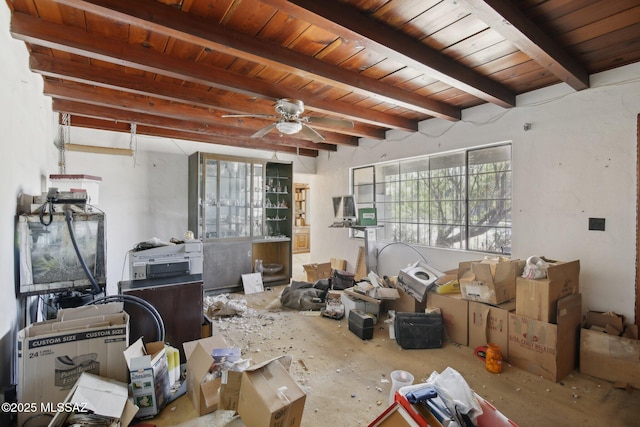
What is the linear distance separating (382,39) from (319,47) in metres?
0.51

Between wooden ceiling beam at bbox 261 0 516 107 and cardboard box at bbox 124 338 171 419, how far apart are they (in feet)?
6.82

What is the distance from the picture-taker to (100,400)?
1.54 m

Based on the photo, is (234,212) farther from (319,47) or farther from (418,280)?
(319,47)

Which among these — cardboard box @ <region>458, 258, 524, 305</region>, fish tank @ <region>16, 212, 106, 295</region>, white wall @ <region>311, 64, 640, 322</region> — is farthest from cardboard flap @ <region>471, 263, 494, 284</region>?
fish tank @ <region>16, 212, 106, 295</region>

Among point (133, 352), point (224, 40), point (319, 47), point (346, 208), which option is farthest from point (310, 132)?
point (133, 352)

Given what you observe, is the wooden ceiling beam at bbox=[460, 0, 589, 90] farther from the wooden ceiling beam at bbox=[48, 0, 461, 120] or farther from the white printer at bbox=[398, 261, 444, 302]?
the white printer at bbox=[398, 261, 444, 302]

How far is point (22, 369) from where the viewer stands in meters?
1.57

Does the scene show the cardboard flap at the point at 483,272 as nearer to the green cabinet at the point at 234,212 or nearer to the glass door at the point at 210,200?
the green cabinet at the point at 234,212

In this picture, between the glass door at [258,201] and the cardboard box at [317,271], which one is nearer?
the cardboard box at [317,271]

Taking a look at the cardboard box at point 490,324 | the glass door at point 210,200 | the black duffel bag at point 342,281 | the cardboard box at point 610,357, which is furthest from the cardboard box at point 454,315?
the glass door at point 210,200

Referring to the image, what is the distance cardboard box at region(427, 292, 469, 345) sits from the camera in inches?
113

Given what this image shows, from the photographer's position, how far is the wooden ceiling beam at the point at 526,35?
1688mm

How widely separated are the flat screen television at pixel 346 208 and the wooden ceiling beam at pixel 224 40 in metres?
2.05

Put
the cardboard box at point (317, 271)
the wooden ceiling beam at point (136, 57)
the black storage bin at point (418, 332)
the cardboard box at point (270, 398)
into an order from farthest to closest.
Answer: the cardboard box at point (317, 271) → the black storage bin at point (418, 332) → the wooden ceiling beam at point (136, 57) → the cardboard box at point (270, 398)
